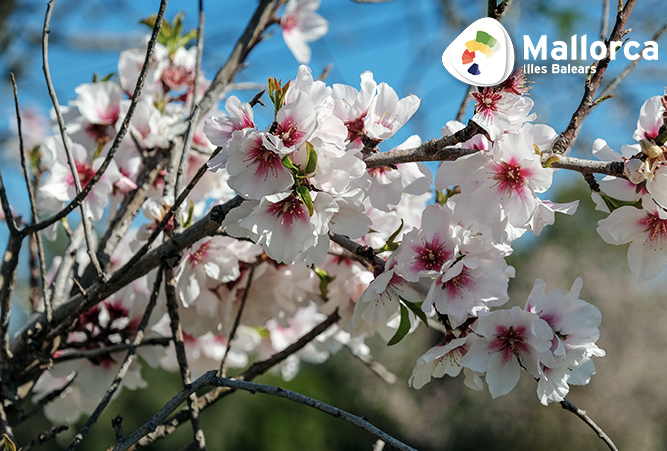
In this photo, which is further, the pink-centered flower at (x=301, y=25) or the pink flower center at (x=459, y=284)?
the pink-centered flower at (x=301, y=25)

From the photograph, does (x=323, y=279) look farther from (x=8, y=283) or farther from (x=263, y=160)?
(x=8, y=283)

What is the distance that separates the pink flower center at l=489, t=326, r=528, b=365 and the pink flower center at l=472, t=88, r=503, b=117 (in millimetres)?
198

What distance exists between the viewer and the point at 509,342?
0.51 metres

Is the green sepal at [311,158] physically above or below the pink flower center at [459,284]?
above

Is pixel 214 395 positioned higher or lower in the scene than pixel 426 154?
lower

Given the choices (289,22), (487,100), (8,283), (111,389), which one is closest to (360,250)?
(487,100)

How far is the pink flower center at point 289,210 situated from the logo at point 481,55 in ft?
0.73

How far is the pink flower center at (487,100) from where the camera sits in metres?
0.50

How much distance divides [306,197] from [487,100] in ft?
0.66

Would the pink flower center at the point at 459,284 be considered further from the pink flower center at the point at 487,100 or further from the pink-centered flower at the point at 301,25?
the pink-centered flower at the point at 301,25

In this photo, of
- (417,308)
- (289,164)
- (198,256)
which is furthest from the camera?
(198,256)

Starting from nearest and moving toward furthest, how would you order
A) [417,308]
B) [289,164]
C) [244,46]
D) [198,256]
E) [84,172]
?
1. [289,164]
2. [417,308]
3. [198,256]
4. [84,172]
5. [244,46]

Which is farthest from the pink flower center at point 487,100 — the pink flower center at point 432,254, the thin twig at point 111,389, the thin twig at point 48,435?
the thin twig at point 48,435

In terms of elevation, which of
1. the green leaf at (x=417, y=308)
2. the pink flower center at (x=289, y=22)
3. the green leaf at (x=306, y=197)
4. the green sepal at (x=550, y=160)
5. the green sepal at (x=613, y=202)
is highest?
the pink flower center at (x=289, y=22)
